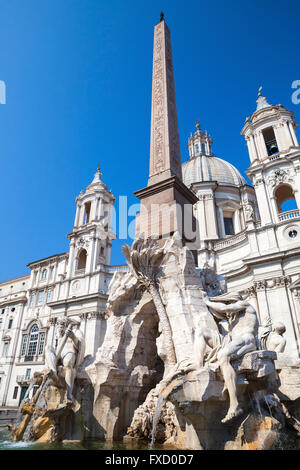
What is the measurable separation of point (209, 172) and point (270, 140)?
9.61 m

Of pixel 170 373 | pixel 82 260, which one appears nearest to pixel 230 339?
pixel 170 373

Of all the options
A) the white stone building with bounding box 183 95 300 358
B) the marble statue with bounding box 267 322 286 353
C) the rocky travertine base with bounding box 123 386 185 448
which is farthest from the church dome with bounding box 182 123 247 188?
the rocky travertine base with bounding box 123 386 185 448

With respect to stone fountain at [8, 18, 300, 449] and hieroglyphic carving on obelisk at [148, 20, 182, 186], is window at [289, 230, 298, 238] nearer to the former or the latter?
hieroglyphic carving on obelisk at [148, 20, 182, 186]

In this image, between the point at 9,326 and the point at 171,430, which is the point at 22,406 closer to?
the point at 171,430

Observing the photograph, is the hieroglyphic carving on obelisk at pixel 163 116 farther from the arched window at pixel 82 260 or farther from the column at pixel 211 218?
the arched window at pixel 82 260

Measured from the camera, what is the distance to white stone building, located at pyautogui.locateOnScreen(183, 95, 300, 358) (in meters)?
20.1

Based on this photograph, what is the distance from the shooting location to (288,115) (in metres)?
26.0

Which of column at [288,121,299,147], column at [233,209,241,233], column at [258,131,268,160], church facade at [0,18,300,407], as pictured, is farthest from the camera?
column at [233,209,241,233]

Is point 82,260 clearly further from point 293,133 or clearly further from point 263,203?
point 293,133

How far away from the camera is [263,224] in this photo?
75.6ft

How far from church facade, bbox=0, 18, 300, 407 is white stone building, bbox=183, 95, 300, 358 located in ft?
0.21

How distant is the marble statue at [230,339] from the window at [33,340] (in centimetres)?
2949

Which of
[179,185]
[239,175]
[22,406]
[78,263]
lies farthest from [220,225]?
[22,406]

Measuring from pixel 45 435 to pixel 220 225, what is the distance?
27.5 meters
